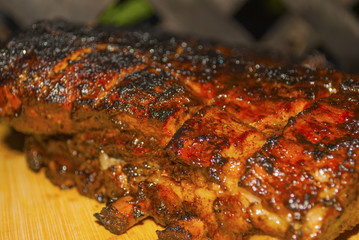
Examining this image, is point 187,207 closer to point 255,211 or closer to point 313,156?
point 255,211

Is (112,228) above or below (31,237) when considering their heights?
above

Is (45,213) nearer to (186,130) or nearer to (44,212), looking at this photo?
(44,212)

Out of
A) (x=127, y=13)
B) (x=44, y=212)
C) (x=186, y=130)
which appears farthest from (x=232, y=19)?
(x=44, y=212)

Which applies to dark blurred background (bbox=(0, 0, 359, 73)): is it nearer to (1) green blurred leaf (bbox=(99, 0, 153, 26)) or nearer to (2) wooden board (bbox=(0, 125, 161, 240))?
(1) green blurred leaf (bbox=(99, 0, 153, 26))

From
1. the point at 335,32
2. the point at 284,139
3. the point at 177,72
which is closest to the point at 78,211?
the point at 177,72

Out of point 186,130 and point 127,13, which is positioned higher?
point 186,130
